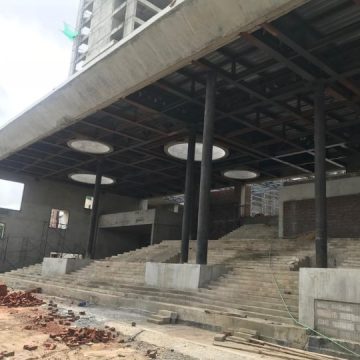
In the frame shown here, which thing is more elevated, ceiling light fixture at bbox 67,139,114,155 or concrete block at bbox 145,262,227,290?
ceiling light fixture at bbox 67,139,114,155

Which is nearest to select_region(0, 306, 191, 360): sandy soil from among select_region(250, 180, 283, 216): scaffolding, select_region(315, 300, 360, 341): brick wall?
select_region(315, 300, 360, 341): brick wall

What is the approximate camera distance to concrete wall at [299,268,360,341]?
9.33 metres

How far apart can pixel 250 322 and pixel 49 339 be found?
4.85m

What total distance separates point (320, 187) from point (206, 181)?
14.0 feet

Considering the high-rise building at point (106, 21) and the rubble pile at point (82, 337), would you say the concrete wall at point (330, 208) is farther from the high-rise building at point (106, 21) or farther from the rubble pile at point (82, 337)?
the high-rise building at point (106, 21)

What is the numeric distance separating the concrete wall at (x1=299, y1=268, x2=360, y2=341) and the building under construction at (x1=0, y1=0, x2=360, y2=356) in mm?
30

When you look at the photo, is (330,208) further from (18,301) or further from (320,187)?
(18,301)

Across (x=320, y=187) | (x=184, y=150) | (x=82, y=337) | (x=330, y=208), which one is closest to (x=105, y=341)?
(x=82, y=337)

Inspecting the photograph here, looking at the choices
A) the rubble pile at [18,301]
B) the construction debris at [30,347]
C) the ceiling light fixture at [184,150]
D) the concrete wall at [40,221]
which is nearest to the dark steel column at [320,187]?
the ceiling light fixture at [184,150]

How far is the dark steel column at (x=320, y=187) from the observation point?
14227mm

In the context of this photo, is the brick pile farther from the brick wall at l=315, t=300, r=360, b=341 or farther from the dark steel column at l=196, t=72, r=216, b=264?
the dark steel column at l=196, t=72, r=216, b=264

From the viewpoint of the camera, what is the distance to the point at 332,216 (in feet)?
72.6

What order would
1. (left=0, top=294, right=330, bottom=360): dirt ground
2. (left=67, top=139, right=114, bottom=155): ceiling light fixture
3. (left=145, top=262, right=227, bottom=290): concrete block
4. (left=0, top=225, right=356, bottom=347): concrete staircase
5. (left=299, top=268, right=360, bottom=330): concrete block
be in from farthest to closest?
(left=67, top=139, right=114, bottom=155): ceiling light fixture, (left=145, top=262, right=227, bottom=290): concrete block, (left=0, top=225, right=356, bottom=347): concrete staircase, (left=299, top=268, right=360, bottom=330): concrete block, (left=0, top=294, right=330, bottom=360): dirt ground

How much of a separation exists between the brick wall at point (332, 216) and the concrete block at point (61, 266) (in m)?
13.0
